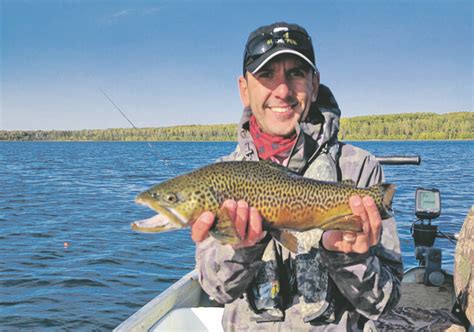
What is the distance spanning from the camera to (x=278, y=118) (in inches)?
140

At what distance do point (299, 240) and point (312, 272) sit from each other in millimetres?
258

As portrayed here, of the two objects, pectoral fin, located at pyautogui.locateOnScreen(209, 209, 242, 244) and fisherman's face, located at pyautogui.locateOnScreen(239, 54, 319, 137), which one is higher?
fisherman's face, located at pyautogui.locateOnScreen(239, 54, 319, 137)

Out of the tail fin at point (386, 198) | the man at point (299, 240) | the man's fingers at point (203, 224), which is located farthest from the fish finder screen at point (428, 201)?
→ the man's fingers at point (203, 224)

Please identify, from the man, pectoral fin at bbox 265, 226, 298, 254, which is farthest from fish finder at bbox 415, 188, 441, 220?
pectoral fin at bbox 265, 226, 298, 254

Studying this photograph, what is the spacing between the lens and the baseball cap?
3.43 metres

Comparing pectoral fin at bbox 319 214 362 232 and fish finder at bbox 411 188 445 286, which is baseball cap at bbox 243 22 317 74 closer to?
pectoral fin at bbox 319 214 362 232

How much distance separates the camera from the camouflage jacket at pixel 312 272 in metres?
3.13

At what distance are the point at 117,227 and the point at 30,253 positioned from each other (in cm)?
432

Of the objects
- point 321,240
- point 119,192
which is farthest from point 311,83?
point 119,192

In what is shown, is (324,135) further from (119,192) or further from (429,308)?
(119,192)

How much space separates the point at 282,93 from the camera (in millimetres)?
3455

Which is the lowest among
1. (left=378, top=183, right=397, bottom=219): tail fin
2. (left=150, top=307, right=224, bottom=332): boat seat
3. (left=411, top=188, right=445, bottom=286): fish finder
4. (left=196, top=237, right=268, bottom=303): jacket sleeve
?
(left=150, top=307, right=224, bottom=332): boat seat

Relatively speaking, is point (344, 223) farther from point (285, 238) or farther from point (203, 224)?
point (203, 224)

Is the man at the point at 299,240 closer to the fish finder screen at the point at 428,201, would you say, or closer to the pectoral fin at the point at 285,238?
the pectoral fin at the point at 285,238
